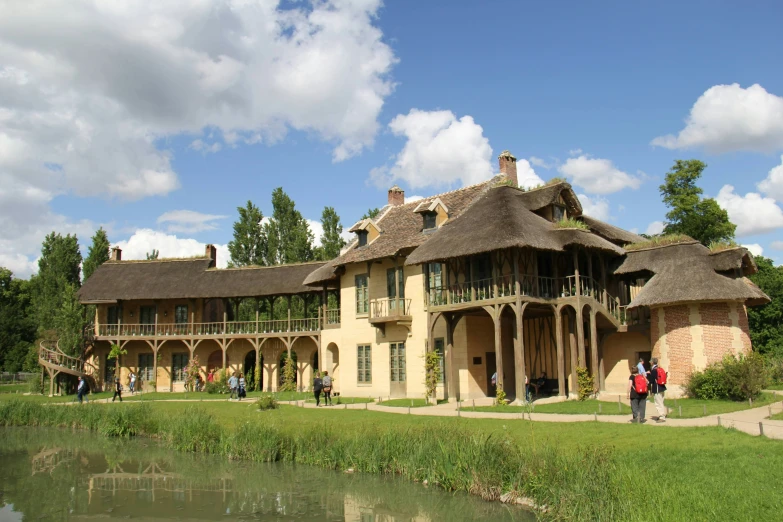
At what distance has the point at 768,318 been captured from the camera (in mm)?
34625

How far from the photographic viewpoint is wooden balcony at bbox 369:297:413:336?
2610 centimetres

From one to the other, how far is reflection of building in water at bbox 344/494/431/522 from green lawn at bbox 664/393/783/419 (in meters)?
8.46

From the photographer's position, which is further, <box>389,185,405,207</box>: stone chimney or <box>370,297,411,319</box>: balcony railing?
<box>389,185,405,207</box>: stone chimney

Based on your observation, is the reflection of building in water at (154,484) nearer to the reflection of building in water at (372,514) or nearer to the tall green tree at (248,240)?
the reflection of building in water at (372,514)

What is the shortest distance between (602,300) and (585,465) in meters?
15.2

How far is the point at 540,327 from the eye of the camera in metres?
26.0

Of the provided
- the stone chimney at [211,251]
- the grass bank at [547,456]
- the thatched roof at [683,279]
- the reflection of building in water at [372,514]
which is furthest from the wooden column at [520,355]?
the stone chimney at [211,251]

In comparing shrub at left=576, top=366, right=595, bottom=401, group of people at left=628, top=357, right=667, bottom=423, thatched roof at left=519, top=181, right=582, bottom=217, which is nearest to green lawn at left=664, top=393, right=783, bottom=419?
group of people at left=628, top=357, right=667, bottom=423

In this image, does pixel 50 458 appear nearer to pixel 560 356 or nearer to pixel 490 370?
pixel 490 370

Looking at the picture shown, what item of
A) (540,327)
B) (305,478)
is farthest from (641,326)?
(305,478)

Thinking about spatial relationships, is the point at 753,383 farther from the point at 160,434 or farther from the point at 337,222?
the point at 337,222

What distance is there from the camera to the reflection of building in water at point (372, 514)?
446 inches

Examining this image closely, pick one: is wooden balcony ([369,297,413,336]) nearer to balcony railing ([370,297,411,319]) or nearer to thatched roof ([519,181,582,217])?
balcony railing ([370,297,411,319])

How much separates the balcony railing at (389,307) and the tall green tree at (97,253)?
102 ft
